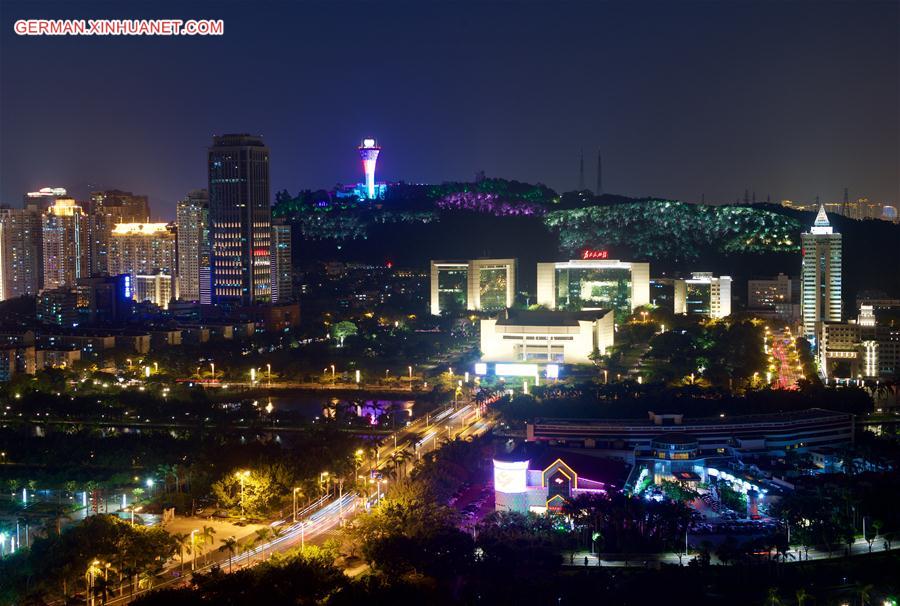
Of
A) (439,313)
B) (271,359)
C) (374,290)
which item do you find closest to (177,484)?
(271,359)

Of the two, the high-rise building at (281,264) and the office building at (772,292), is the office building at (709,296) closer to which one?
the office building at (772,292)

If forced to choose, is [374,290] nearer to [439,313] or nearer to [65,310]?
[439,313]

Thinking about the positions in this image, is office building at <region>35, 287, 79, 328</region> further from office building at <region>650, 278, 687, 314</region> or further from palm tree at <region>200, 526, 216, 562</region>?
palm tree at <region>200, 526, 216, 562</region>

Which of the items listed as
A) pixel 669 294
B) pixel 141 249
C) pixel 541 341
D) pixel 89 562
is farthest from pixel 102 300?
pixel 89 562

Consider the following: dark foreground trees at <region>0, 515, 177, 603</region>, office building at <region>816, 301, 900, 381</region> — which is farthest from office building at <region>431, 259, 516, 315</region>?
dark foreground trees at <region>0, 515, 177, 603</region>

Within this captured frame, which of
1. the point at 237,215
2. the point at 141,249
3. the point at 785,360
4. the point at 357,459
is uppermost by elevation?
the point at 237,215

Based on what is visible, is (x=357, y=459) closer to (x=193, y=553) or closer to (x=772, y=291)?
(x=193, y=553)
